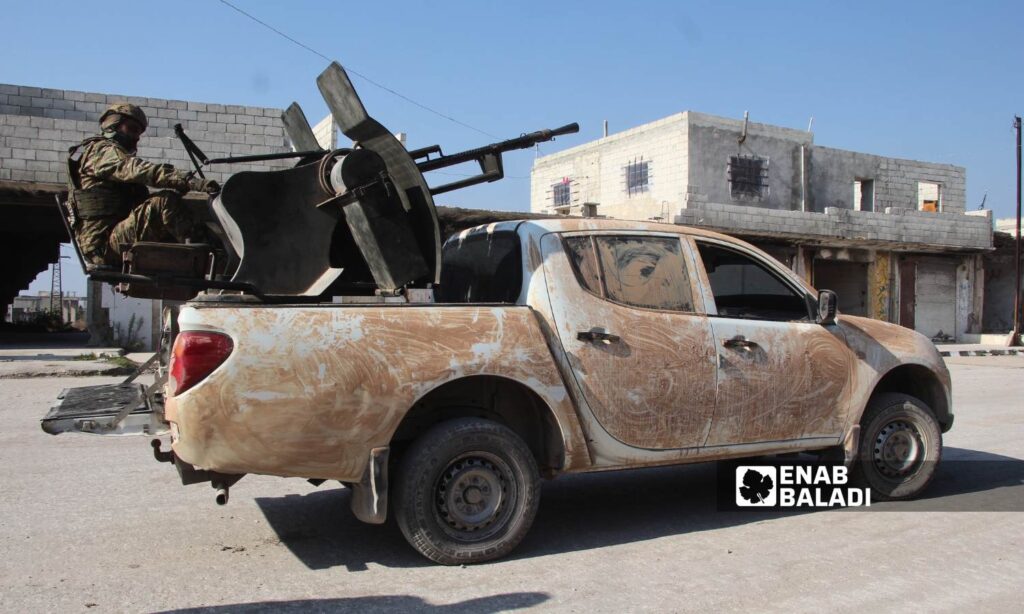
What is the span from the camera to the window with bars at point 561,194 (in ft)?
116

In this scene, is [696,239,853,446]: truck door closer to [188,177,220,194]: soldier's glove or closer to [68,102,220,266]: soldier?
[188,177,220,194]: soldier's glove

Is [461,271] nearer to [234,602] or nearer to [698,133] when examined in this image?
[234,602]

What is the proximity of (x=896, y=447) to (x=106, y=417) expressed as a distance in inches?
187

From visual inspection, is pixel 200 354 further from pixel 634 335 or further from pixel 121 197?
pixel 634 335

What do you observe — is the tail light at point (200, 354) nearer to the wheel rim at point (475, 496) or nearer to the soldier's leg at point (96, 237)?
the wheel rim at point (475, 496)

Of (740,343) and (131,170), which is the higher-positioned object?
(131,170)

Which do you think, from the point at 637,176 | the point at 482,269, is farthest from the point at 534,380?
the point at 637,176

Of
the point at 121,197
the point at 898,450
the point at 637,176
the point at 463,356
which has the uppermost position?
the point at 637,176

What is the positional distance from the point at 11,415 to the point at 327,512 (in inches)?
218

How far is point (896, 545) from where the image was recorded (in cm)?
443

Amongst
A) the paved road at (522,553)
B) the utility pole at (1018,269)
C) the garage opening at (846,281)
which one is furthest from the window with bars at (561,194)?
the paved road at (522,553)

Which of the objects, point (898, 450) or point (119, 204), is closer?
point (119, 204)

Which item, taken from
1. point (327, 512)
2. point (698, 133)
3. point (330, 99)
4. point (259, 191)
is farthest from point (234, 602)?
point (698, 133)

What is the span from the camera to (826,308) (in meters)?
5.04
